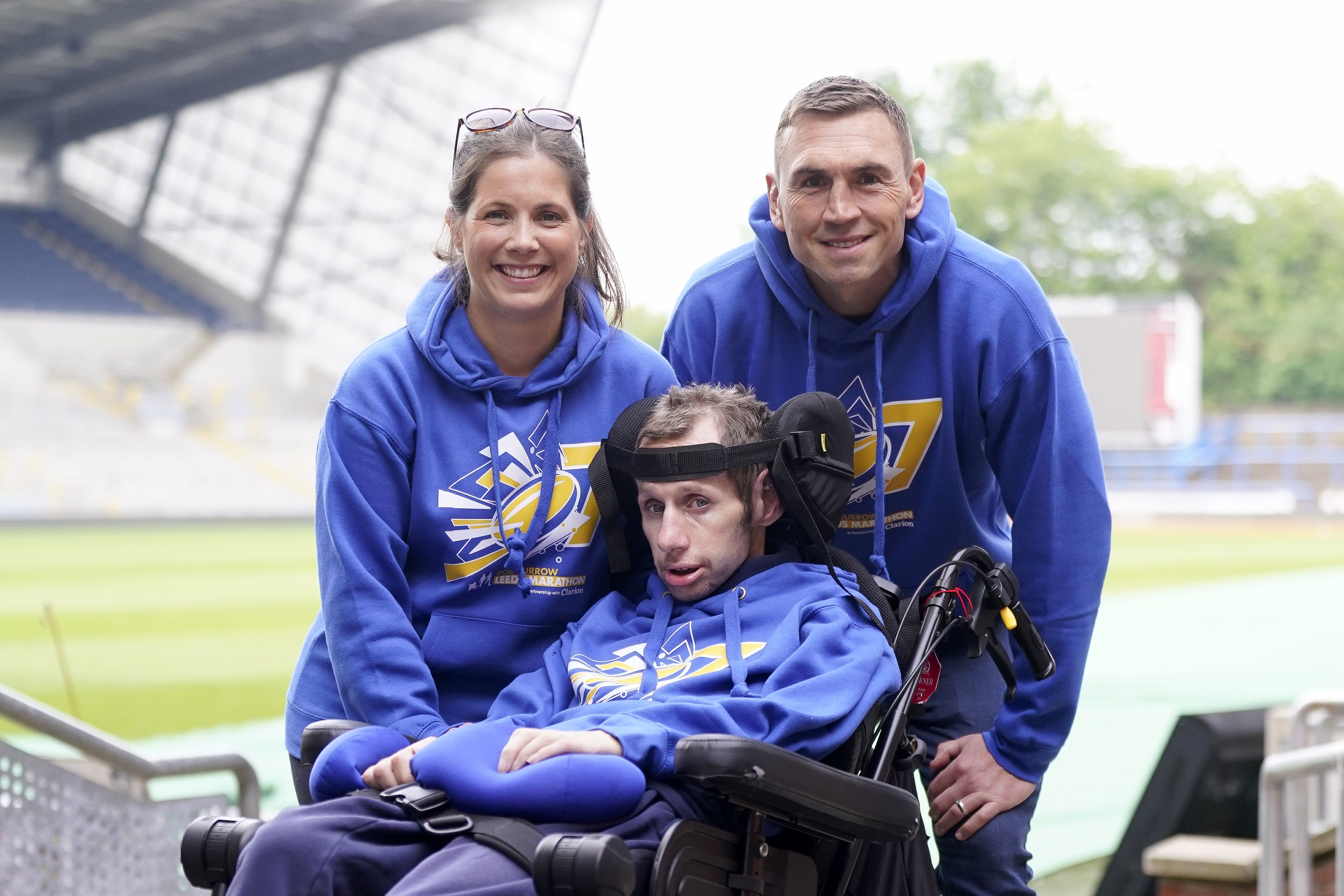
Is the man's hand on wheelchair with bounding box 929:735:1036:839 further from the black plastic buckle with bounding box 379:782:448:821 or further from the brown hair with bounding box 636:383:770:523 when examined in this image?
the black plastic buckle with bounding box 379:782:448:821

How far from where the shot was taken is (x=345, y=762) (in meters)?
1.87

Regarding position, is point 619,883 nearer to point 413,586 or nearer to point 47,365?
point 413,586

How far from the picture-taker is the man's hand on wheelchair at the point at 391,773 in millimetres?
1857

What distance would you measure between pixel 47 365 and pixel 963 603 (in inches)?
1259

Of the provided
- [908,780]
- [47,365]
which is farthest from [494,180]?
[47,365]

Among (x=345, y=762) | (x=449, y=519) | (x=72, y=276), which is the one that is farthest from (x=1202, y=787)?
(x=72, y=276)

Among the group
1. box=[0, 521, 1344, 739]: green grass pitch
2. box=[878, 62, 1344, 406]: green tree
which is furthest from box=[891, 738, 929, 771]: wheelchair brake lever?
box=[878, 62, 1344, 406]: green tree

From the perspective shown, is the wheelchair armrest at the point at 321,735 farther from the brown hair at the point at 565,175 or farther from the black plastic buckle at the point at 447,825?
the brown hair at the point at 565,175

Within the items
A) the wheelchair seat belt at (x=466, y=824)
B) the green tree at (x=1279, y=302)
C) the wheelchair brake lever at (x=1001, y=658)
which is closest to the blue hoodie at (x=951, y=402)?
the wheelchair brake lever at (x=1001, y=658)

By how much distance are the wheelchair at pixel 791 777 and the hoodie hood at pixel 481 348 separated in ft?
0.49

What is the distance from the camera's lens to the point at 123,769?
10.5 feet

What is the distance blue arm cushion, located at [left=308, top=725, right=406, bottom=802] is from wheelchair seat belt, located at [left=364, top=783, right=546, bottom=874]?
8 centimetres

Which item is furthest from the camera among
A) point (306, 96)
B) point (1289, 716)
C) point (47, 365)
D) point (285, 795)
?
point (306, 96)

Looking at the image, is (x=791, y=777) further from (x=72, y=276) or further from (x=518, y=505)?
(x=72, y=276)
